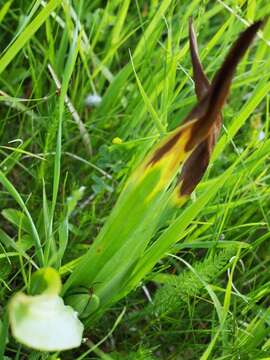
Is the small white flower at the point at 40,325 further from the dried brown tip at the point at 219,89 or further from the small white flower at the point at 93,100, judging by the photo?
the small white flower at the point at 93,100

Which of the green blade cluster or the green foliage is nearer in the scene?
the green blade cluster

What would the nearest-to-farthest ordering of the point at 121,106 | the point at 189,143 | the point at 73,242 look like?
the point at 189,143 → the point at 73,242 → the point at 121,106

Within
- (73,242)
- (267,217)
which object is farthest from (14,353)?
(267,217)

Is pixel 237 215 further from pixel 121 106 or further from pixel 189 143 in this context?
pixel 189 143

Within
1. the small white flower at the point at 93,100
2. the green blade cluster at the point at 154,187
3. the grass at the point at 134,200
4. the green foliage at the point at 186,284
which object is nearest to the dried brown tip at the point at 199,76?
the green blade cluster at the point at 154,187

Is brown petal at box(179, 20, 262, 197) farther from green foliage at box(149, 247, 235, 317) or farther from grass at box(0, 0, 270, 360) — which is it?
green foliage at box(149, 247, 235, 317)

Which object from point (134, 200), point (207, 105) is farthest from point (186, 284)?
point (207, 105)

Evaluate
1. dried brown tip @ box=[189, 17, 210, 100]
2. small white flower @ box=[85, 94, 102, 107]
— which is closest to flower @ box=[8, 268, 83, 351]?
dried brown tip @ box=[189, 17, 210, 100]
